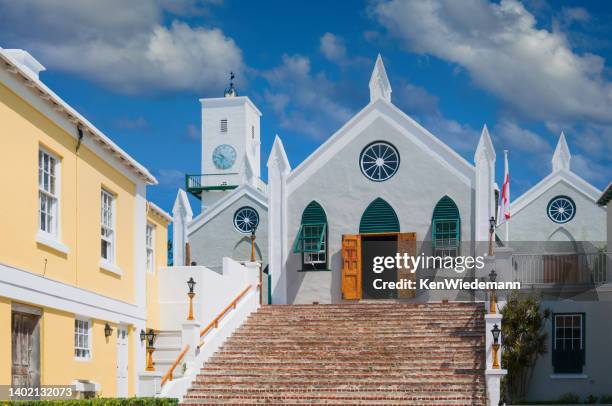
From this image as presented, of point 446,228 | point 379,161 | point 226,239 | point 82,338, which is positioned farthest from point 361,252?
point 82,338

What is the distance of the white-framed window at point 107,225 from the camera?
72.1ft

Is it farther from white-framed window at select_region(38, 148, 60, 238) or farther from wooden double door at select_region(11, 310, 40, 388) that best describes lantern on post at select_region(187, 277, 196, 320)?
wooden double door at select_region(11, 310, 40, 388)

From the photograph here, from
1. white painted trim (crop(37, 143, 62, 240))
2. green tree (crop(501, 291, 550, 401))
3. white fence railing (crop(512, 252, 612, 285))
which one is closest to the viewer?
white painted trim (crop(37, 143, 62, 240))

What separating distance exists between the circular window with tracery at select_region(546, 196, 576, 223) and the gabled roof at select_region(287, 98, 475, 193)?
7837 millimetres

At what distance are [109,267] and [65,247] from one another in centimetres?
275

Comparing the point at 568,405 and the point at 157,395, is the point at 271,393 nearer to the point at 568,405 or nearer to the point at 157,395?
the point at 157,395

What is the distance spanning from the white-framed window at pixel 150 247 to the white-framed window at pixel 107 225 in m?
3.44

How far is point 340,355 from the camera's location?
25344mm

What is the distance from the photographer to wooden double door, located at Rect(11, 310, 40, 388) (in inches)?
663

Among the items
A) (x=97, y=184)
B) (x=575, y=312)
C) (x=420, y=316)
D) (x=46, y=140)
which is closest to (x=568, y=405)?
(x=575, y=312)

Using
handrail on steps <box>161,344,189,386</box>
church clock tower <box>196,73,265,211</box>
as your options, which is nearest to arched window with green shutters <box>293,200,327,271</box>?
handrail on steps <box>161,344,189,386</box>

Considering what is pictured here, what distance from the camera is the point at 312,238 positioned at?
32781mm

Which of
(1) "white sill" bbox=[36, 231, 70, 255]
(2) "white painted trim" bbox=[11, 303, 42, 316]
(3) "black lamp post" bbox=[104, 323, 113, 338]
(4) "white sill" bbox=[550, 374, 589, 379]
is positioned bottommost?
(4) "white sill" bbox=[550, 374, 589, 379]

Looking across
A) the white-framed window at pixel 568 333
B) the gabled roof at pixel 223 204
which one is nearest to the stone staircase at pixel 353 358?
the white-framed window at pixel 568 333
